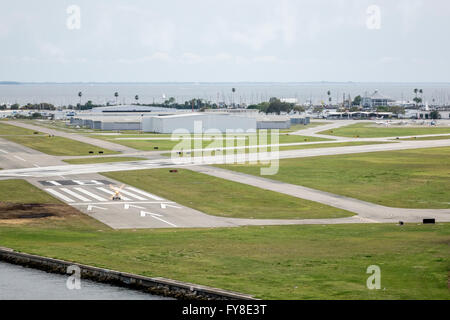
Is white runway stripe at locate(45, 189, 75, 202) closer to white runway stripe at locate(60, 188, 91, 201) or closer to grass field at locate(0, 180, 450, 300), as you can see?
white runway stripe at locate(60, 188, 91, 201)

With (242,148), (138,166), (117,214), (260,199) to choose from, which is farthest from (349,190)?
(242,148)

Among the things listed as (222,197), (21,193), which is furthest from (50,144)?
(222,197)

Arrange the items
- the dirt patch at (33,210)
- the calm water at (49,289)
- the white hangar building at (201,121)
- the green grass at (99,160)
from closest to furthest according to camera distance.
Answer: the calm water at (49,289) < the dirt patch at (33,210) < the green grass at (99,160) < the white hangar building at (201,121)

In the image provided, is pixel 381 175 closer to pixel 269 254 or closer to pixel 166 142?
pixel 269 254

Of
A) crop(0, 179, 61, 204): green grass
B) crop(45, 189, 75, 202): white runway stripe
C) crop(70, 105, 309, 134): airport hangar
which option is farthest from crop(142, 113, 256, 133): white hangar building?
crop(45, 189, 75, 202): white runway stripe

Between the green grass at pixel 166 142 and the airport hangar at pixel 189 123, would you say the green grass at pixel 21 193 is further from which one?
the airport hangar at pixel 189 123

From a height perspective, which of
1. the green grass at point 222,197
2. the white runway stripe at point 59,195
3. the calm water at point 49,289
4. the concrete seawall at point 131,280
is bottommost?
the green grass at point 222,197

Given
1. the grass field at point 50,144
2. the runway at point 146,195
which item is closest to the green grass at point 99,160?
the runway at point 146,195
